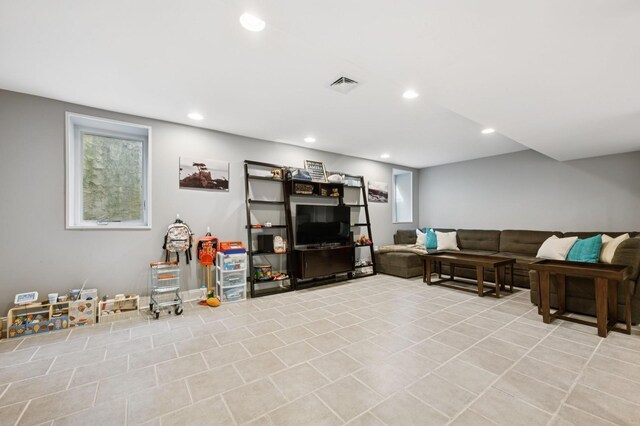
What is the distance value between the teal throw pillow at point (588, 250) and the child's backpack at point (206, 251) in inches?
197

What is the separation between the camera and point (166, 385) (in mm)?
1784

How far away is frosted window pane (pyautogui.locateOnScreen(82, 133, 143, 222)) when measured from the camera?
335 centimetres

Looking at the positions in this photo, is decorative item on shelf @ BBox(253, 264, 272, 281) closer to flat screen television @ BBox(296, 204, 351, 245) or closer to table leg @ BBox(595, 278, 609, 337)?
flat screen television @ BBox(296, 204, 351, 245)

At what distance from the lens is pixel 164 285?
3.55 metres

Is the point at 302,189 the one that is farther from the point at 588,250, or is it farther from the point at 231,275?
the point at 588,250

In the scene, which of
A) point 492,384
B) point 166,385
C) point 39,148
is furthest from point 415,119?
point 39,148

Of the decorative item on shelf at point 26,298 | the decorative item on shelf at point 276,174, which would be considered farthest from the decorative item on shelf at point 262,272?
the decorative item on shelf at point 26,298

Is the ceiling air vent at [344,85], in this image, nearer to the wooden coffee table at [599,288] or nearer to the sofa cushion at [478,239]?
the wooden coffee table at [599,288]

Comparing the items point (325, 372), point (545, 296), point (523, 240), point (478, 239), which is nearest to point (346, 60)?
point (325, 372)

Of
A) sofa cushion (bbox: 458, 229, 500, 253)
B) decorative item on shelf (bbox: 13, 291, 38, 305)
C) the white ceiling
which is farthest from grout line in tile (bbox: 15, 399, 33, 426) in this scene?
sofa cushion (bbox: 458, 229, 500, 253)

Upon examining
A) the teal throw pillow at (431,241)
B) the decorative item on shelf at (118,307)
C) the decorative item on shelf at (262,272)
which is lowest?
the decorative item on shelf at (118,307)

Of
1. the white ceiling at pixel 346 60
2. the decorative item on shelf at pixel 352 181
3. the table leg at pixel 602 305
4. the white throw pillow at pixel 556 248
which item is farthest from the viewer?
the decorative item on shelf at pixel 352 181

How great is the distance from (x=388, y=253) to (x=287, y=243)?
88.4 inches

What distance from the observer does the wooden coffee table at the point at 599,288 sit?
247cm
